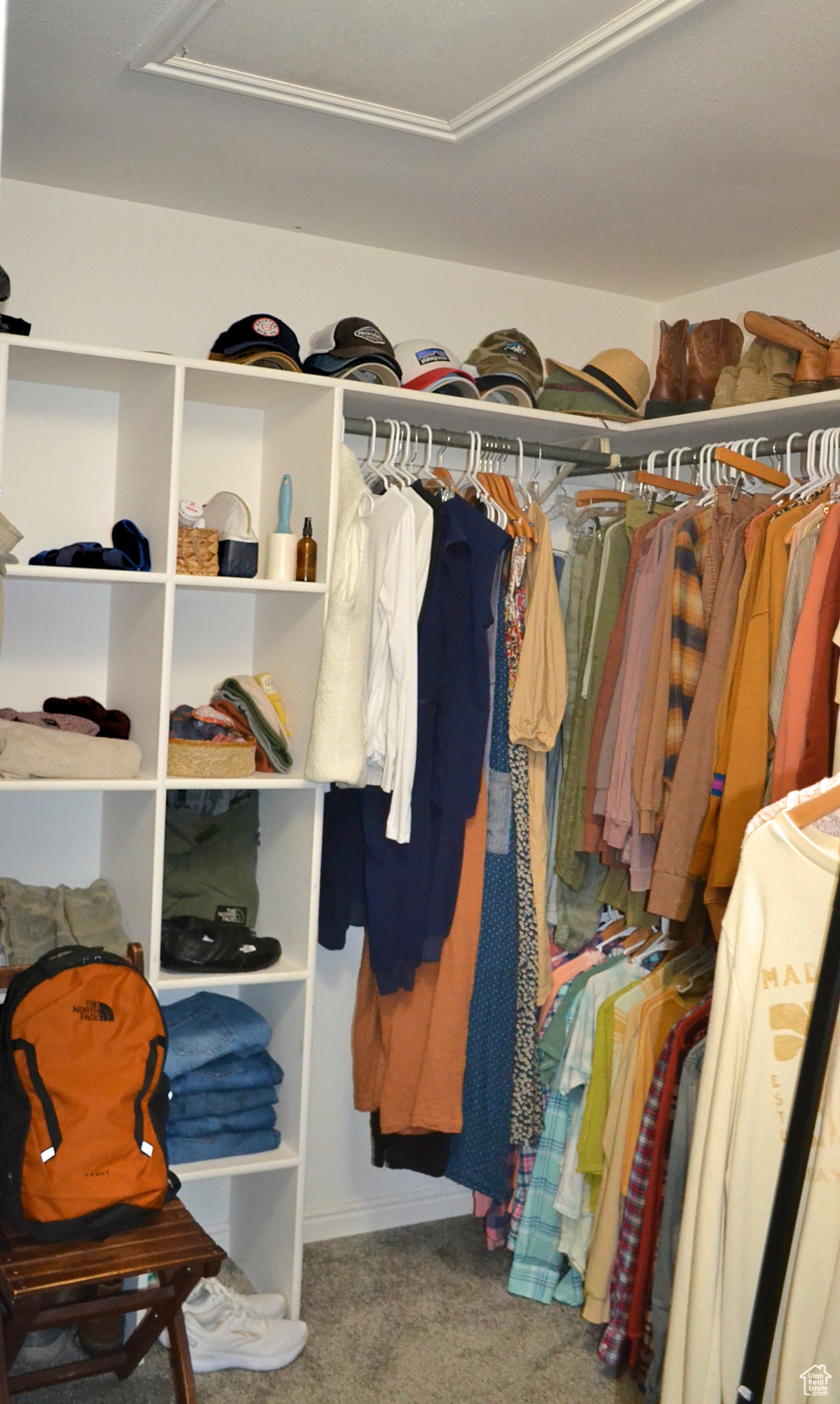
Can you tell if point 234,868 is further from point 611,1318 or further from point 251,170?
point 251,170

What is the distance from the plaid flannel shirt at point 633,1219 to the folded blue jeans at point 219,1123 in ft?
2.70

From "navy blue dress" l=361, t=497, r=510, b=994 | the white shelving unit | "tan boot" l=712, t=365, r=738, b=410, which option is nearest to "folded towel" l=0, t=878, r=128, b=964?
the white shelving unit

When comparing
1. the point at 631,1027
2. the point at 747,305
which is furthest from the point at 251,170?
the point at 631,1027

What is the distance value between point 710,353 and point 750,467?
0.45 m

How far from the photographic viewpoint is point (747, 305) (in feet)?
10.2

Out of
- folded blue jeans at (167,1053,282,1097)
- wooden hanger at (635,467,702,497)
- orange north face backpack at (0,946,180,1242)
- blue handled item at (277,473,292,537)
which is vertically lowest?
folded blue jeans at (167,1053,282,1097)

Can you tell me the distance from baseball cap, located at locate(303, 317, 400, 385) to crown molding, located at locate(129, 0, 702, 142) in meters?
0.48

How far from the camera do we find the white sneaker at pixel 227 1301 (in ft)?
8.43

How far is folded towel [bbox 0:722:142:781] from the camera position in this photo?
238 centimetres

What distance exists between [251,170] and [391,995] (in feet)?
6.15

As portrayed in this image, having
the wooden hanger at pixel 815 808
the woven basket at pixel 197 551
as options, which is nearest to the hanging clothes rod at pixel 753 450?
the woven basket at pixel 197 551

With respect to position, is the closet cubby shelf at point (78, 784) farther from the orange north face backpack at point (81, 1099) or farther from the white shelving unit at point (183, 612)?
the orange north face backpack at point (81, 1099)

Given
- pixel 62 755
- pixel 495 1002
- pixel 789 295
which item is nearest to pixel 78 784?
pixel 62 755

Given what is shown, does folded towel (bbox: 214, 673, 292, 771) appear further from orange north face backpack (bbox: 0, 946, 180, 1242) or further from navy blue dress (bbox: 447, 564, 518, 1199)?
orange north face backpack (bbox: 0, 946, 180, 1242)
